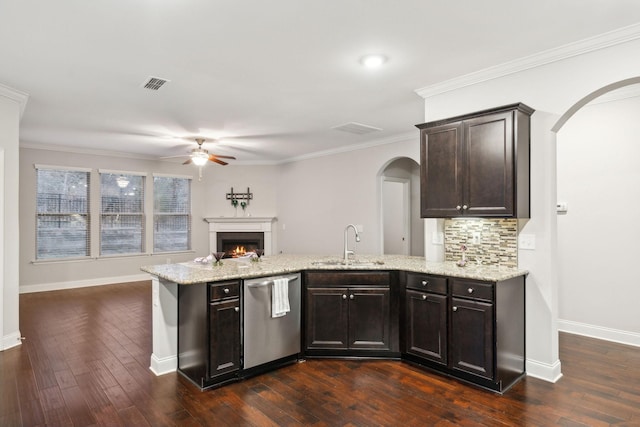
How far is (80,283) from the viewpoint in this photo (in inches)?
287

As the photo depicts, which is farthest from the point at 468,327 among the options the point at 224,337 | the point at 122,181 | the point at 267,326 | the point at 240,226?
the point at 122,181

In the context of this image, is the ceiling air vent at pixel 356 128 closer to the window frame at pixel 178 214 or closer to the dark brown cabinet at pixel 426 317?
the dark brown cabinet at pixel 426 317

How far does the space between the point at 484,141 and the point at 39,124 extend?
19.2 feet

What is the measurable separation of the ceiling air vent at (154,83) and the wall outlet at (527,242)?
357 cm

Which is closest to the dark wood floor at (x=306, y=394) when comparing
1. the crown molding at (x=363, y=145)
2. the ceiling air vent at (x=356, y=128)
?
the ceiling air vent at (x=356, y=128)

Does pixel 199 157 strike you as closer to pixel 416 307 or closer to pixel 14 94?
pixel 14 94

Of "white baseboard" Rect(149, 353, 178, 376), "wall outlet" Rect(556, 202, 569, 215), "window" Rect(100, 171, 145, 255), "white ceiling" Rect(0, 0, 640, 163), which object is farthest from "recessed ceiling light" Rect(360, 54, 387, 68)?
"window" Rect(100, 171, 145, 255)

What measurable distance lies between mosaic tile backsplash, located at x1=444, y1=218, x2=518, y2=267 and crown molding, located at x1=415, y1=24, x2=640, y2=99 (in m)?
1.30

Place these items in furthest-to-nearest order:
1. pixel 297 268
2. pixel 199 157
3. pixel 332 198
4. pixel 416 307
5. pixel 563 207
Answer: pixel 332 198 < pixel 199 157 < pixel 563 207 < pixel 297 268 < pixel 416 307

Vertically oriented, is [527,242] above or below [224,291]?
above

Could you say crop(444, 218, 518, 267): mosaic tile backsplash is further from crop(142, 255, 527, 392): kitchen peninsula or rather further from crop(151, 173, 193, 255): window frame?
crop(151, 173, 193, 255): window frame

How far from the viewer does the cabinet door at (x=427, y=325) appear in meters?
3.25

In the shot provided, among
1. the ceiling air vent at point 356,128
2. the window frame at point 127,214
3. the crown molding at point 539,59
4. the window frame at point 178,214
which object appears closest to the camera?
the crown molding at point 539,59

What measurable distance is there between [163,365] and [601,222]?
15.4ft
